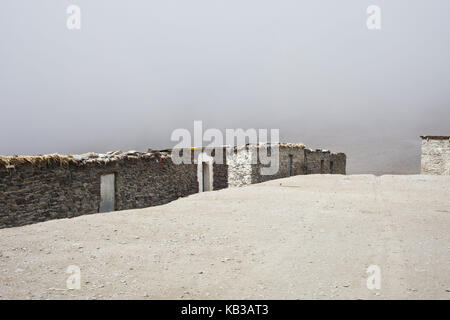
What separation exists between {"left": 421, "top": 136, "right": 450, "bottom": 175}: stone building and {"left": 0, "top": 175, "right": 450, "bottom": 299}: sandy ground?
68.5 ft

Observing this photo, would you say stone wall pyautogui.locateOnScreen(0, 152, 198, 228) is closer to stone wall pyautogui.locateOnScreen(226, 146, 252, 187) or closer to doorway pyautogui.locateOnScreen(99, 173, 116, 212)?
doorway pyautogui.locateOnScreen(99, 173, 116, 212)

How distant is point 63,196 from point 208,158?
914cm

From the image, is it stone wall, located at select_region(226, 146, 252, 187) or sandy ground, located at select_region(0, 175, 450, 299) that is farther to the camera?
stone wall, located at select_region(226, 146, 252, 187)

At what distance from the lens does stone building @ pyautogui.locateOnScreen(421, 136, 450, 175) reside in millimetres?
26125

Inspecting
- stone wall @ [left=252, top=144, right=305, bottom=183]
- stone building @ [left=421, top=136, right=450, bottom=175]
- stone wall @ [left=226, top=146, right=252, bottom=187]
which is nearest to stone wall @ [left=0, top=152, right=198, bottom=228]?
stone wall @ [left=226, top=146, right=252, bottom=187]

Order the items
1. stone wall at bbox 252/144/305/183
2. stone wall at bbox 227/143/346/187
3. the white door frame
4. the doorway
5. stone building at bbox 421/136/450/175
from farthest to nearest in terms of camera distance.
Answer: stone building at bbox 421/136/450/175 → stone wall at bbox 252/144/305/183 → stone wall at bbox 227/143/346/187 → the white door frame → the doorway

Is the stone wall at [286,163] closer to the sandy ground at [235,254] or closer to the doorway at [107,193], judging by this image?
the doorway at [107,193]

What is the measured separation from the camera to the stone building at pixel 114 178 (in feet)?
29.9

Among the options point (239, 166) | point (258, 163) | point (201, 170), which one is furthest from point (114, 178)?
point (258, 163)

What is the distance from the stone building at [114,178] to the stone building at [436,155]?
535 inches

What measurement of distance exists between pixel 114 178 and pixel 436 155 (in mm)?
25036

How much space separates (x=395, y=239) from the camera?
580 cm
